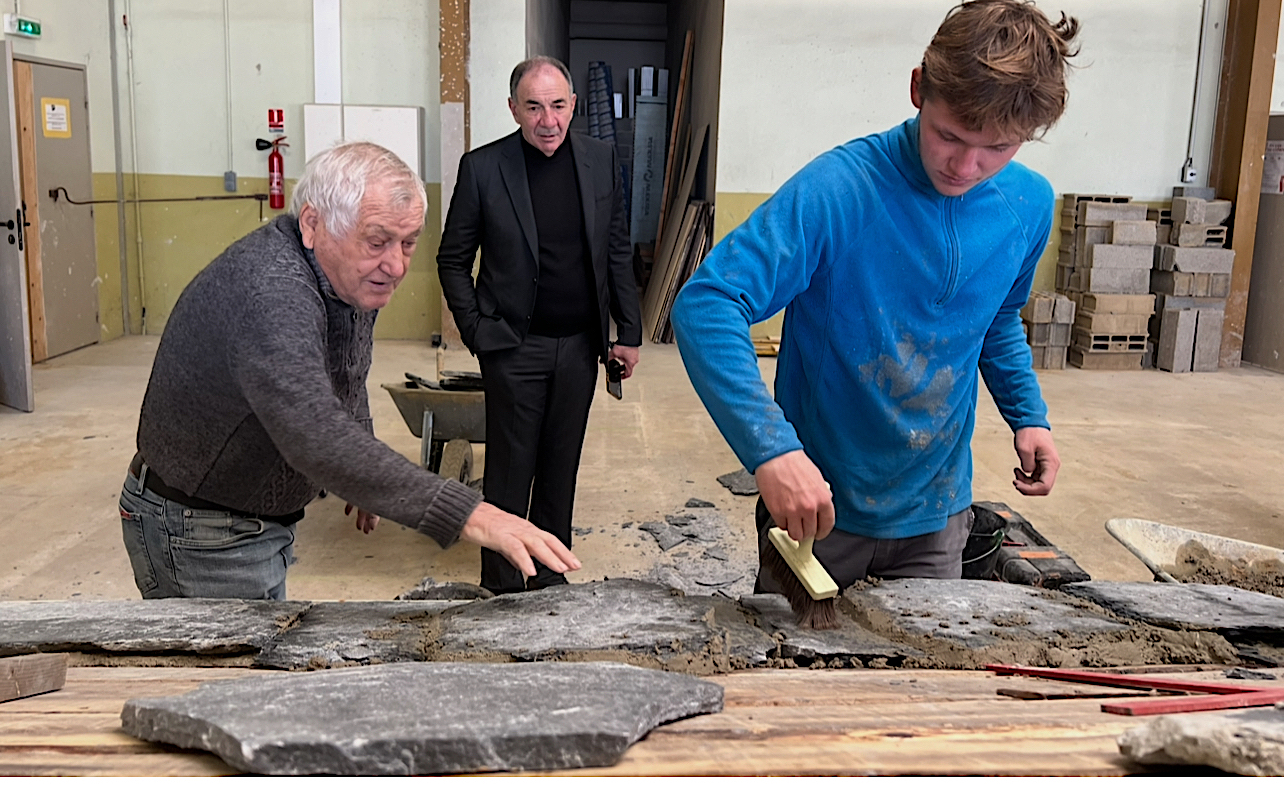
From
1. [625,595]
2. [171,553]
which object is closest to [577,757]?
[625,595]

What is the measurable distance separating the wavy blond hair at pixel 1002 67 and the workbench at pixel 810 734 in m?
0.93

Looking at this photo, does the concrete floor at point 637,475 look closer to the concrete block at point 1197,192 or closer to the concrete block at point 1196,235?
the concrete block at point 1196,235

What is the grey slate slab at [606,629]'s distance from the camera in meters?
1.74

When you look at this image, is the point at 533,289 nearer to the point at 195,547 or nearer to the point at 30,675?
the point at 195,547

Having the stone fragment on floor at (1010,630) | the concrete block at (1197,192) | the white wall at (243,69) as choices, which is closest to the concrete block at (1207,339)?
the concrete block at (1197,192)

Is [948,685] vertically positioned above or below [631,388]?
above

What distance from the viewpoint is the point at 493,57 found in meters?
8.97

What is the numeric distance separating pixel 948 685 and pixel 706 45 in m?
9.59

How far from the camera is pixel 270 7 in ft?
29.2

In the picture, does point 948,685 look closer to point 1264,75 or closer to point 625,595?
point 625,595

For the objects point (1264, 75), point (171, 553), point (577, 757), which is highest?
point (1264, 75)

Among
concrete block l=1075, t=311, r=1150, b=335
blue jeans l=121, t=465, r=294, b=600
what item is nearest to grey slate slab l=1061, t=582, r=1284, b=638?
blue jeans l=121, t=465, r=294, b=600

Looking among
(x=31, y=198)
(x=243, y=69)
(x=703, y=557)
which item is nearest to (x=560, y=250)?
(x=703, y=557)

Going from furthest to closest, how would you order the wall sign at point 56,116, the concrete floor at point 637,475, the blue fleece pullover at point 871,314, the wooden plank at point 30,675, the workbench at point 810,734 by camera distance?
the wall sign at point 56,116, the concrete floor at point 637,475, the blue fleece pullover at point 871,314, the wooden plank at point 30,675, the workbench at point 810,734
